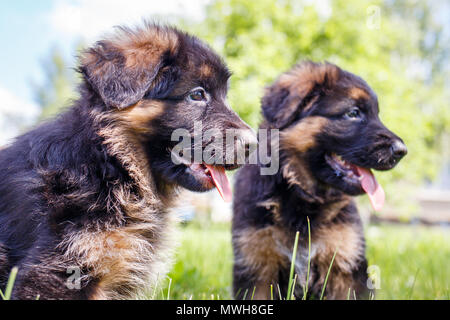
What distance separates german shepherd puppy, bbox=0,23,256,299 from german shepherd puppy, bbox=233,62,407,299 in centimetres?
88

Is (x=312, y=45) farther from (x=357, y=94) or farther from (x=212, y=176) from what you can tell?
(x=212, y=176)

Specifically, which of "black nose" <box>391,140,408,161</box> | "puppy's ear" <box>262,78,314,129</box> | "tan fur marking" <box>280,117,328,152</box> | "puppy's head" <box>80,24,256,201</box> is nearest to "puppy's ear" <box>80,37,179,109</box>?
"puppy's head" <box>80,24,256,201</box>

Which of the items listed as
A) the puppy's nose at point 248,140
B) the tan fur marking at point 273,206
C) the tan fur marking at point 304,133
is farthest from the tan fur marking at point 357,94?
the puppy's nose at point 248,140

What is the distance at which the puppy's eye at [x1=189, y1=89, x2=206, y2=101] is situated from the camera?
9.32ft

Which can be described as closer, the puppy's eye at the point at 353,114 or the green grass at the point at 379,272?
the puppy's eye at the point at 353,114

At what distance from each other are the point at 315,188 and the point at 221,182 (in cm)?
124

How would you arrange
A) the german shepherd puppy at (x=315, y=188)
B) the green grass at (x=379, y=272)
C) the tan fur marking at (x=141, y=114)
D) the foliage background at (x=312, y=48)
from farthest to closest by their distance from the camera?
the foliage background at (x=312, y=48) < the green grass at (x=379, y=272) < the german shepherd puppy at (x=315, y=188) < the tan fur marking at (x=141, y=114)

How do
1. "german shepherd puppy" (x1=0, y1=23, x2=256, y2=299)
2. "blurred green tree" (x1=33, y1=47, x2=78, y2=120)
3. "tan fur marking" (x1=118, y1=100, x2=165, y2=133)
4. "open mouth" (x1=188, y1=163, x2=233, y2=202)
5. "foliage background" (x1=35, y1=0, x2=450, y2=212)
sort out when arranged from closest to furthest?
"german shepherd puppy" (x1=0, y1=23, x2=256, y2=299)
"tan fur marking" (x1=118, y1=100, x2=165, y2=133)
"open mouth" (x1=188, y1=163, x2=233, y2=202)
"foliage background" (x1=35, y1=0, x2=450, y2=212)
"blurred green tree" (x1=33, y1=47, x2=78, y2=120)

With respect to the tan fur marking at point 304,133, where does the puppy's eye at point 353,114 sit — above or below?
above

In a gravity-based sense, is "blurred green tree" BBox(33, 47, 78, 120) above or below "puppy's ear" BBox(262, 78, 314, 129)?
above

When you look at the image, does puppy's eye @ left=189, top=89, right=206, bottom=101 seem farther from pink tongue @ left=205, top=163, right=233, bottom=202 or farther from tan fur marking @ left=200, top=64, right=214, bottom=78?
pink tongue @ left=205, top=163, right=233, bottom=202

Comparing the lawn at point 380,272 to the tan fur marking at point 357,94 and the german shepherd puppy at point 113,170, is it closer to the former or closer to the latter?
the german shepherd puppy at point 113,170

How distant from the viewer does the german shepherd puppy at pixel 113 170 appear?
2.22m

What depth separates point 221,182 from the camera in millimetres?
2881
